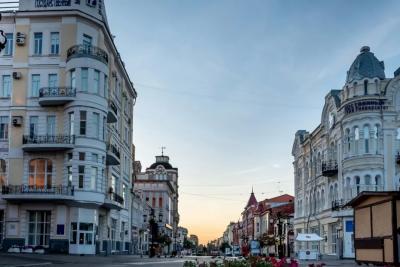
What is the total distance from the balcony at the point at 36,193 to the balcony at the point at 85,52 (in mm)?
10105

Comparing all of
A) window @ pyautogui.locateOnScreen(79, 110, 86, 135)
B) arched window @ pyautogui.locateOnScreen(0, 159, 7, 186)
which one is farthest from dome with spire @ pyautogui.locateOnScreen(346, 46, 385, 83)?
arched window @ pyautogui.locateOnScreen(0, 159, 7, 186)

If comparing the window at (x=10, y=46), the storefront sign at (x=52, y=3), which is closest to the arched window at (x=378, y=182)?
the storefront sign at (x=52, y=3)

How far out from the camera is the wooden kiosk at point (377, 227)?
24.5 m

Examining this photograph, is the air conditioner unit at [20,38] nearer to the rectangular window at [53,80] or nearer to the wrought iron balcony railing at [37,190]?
the rectangular window at [53,80]

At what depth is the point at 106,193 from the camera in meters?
49.7

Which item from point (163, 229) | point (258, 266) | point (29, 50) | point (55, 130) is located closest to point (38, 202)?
point (55, 130)

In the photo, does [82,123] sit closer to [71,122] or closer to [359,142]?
[71,122]

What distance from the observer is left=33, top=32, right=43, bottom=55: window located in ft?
156

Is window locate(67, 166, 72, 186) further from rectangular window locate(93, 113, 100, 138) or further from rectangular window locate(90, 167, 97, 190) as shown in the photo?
rectangular window locate(93, 113, 100, 138)

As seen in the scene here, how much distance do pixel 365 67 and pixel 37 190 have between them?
29.7m

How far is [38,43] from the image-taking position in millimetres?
47844

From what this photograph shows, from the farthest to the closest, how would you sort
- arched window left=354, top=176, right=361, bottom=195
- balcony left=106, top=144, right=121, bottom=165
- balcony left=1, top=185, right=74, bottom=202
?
1. arched window left=354, top=176, right=361, bottom=195
2. balcony left=106, top=144, right=121, bottom=165
3. balcony left=1, top=185, right=74, bottom=202

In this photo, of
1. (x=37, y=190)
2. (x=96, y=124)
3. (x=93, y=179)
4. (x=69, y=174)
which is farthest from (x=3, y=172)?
(x=96, y=124)

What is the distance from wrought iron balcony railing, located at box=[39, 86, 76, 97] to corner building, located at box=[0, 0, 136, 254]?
0.08 meters
